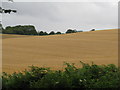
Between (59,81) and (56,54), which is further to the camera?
(56,54)

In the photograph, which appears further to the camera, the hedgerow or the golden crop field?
the golden crop field

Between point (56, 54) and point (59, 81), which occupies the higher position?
point (59, 81)

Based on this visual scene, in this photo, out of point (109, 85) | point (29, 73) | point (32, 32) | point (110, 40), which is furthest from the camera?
point (32, 32)

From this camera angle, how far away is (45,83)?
15.3 feet

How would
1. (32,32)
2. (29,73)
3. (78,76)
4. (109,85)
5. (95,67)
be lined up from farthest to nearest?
1. (32,32)
2. (95,67)
3. (29,73)
4. (78,76)
5. (109,85)

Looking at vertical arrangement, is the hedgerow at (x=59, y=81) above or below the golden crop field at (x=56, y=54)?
above

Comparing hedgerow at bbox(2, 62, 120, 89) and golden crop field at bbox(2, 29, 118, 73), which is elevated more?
hedgerow at bbox(2, 62, 120, 89)

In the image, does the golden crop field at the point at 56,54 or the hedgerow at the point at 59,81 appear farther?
the golden crop field at the point at 56,54

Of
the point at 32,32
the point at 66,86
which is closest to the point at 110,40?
the point at 32,32

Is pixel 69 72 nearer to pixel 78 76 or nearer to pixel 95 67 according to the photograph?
pixel 78 76

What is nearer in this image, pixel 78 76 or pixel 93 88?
A: pixel 93 88

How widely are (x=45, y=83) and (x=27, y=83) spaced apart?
26.2 inches

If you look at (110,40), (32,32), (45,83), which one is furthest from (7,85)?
(32,32)

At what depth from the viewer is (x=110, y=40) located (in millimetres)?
24938
